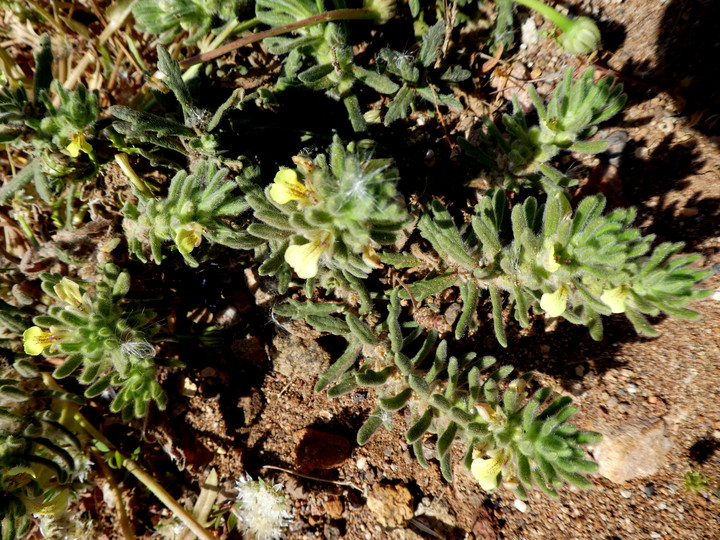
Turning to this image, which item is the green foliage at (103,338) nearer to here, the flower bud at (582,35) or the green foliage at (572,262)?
the green foliage at (572,262)

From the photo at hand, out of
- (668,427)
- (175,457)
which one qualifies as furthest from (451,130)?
(175,457)

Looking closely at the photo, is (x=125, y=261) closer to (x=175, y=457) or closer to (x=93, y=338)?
(x=93, y=338)

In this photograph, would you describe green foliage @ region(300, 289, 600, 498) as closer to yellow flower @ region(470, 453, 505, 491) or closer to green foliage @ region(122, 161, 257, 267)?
yellow flower @ region(470, 453, 505, 491)

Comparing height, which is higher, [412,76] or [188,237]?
[412,76]

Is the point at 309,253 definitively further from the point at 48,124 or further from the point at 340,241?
the point at 48,124

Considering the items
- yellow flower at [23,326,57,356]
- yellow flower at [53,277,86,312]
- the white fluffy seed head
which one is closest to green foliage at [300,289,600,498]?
the white fluffy seed head

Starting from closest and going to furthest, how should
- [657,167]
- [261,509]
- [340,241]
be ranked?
[340,241]
[657,167]
[261,509]

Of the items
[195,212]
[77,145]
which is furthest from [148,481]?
[77,145]
